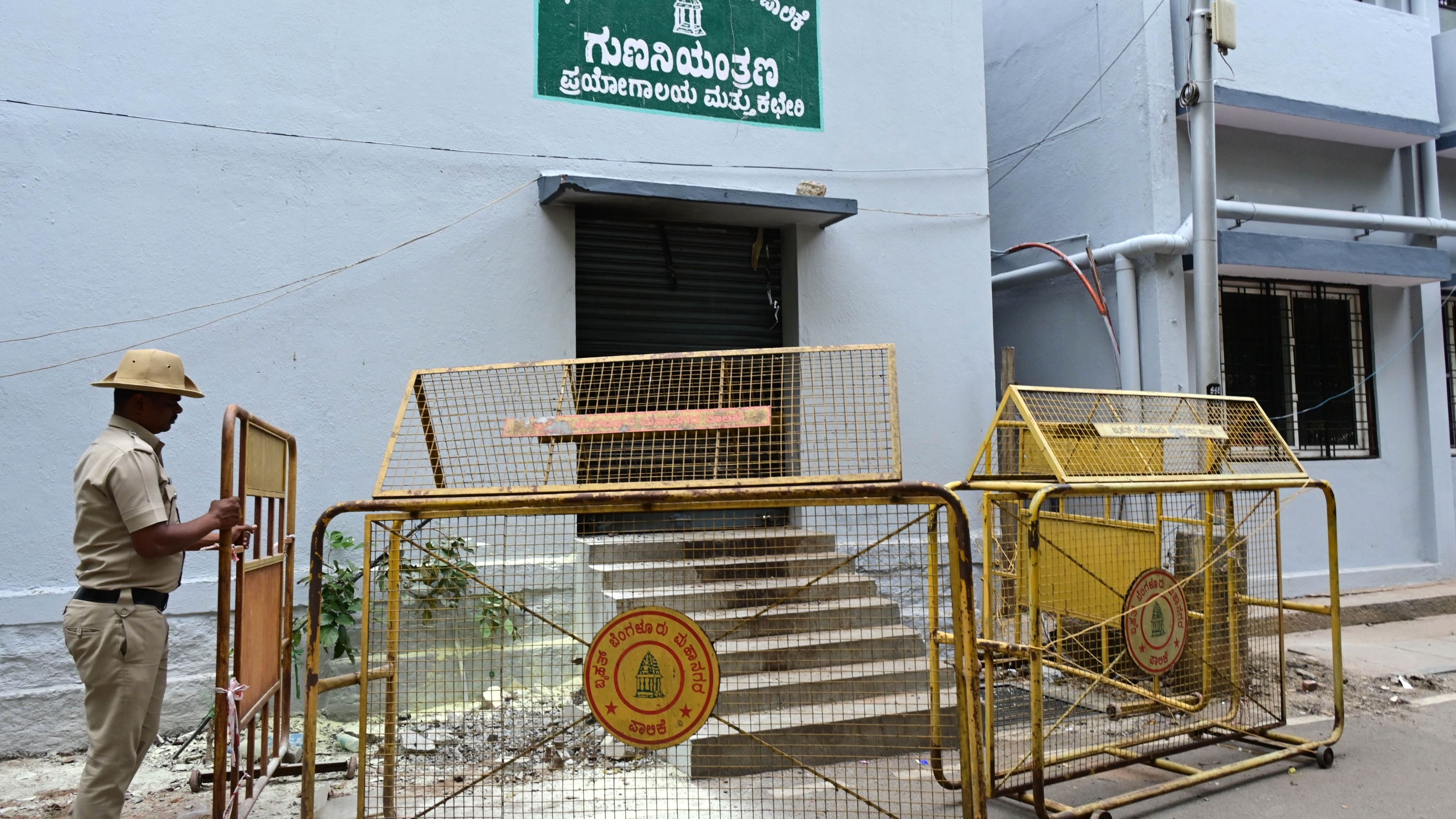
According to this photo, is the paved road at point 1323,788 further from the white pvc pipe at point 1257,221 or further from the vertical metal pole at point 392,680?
the white pvc pipe at point 1257,221

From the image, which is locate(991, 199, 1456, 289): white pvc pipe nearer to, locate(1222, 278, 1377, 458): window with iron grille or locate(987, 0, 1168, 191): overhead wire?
locate(1222, 278, 1377, 458): window with iron grille

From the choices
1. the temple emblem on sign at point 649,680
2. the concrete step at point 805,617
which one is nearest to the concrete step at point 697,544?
the concrete step at point 805,617

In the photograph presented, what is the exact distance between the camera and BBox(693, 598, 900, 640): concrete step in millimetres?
5656

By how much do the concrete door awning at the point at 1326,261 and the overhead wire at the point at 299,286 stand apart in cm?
647

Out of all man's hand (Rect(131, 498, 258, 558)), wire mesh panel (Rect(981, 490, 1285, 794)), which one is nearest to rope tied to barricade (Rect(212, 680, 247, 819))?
man's hand (Rect(131, 498, 258, 558))

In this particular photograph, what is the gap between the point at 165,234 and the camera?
6.11 metres

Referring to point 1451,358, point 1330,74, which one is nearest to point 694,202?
point 1330,74

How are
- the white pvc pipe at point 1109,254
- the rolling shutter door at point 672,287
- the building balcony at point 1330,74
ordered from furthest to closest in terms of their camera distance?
1. the building balcony at point 1330,74
2. the white pvc pipe at point 1109,254
3. the rolling shutter door at point 672,287

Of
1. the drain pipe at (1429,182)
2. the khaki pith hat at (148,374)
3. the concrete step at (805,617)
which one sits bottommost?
the concrete step at (805,617)

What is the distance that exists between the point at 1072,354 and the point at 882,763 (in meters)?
5.73

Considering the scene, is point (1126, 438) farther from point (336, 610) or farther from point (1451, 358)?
point (1451, 358)

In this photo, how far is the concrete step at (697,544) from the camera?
5.15 m

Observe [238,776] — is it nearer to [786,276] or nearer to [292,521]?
[292,521]

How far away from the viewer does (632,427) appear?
4164 mm
